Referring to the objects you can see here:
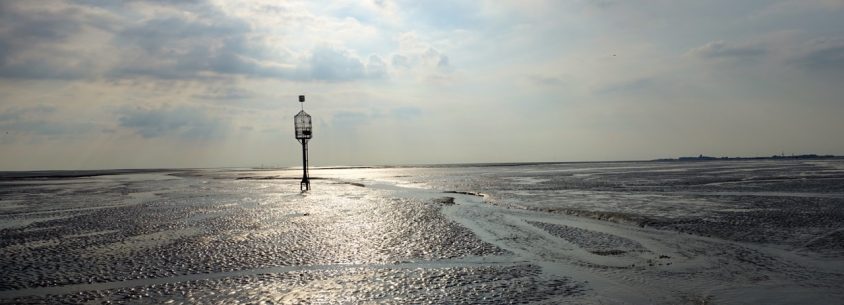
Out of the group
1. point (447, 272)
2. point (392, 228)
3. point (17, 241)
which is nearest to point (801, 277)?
point (447, 272)

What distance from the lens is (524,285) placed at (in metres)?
11.5

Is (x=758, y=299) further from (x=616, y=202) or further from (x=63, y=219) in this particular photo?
(x=63, y=219)

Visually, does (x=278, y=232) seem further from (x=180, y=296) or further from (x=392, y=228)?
(x=180, y=296)

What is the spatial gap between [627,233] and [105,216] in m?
26.1

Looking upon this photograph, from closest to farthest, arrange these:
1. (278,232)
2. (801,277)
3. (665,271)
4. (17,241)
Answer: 1. (801,277)
2. (665,271)
3. (17,241)
4. (278,232)

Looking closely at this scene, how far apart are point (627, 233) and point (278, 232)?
13.8 meters

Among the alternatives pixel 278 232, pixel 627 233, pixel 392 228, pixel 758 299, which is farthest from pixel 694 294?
pixel 278 232

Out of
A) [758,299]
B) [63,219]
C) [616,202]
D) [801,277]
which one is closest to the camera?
[758,299]

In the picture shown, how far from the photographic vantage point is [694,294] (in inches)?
417

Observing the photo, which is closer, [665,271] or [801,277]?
[801,277]

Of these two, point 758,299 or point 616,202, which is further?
point 616,202

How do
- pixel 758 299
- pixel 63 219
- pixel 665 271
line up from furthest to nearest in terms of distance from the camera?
pixel 63 219 → pixel 665 271 → pixel 758 299

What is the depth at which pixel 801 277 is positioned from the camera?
11.9m

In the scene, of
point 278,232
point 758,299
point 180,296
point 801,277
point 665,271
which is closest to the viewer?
point 758,299
